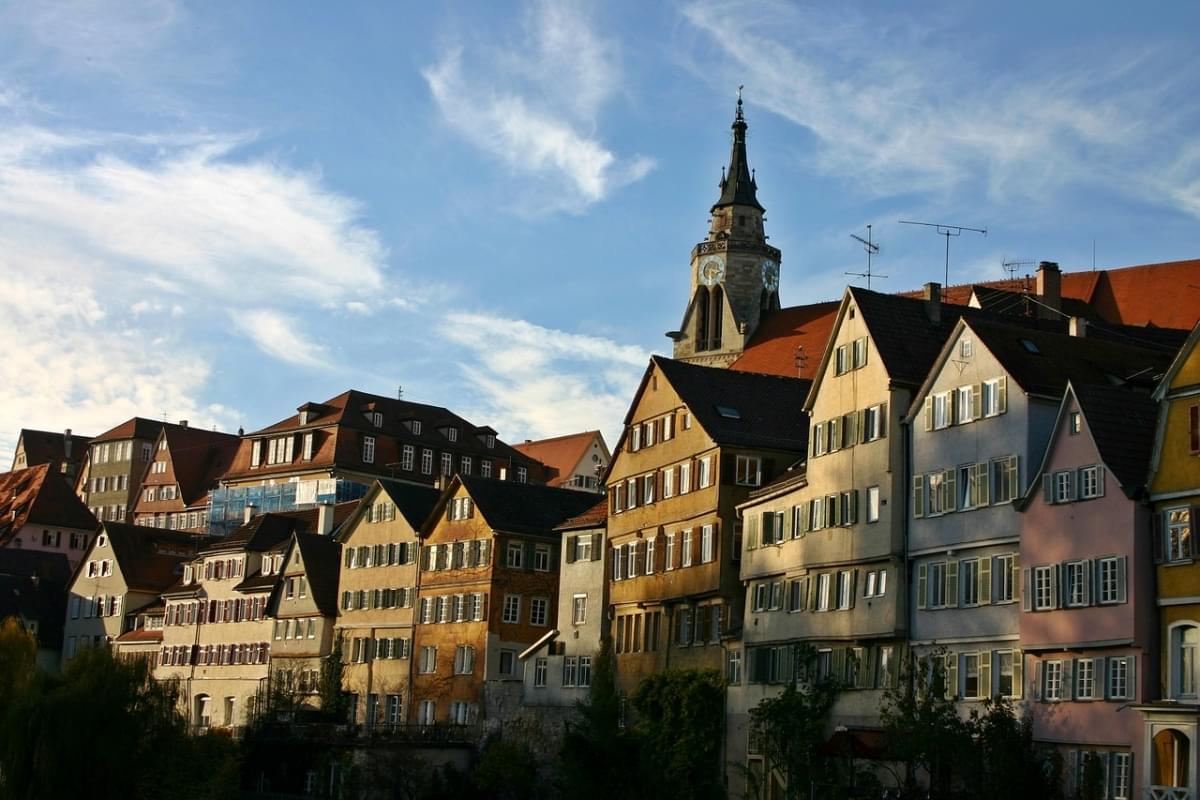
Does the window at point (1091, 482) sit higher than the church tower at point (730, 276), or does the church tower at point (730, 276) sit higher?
the church tower at point (730, 276)

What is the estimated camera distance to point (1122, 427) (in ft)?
154

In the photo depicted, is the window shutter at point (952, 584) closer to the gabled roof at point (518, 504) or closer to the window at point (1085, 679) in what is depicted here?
the window at point (1085, 679)

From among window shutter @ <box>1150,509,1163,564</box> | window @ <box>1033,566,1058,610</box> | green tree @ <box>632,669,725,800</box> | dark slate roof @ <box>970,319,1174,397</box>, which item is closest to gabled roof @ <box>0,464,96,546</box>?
green tree @ <box>632,669,725,800</box>

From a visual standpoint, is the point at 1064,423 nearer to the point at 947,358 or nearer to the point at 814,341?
the point at 947,358

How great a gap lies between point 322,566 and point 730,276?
5632 centimetres

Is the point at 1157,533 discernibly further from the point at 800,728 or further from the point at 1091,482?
the point at 800,728

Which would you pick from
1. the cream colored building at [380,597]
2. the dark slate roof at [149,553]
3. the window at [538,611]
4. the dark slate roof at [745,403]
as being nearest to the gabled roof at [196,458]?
the dark slate roof at [149,553]

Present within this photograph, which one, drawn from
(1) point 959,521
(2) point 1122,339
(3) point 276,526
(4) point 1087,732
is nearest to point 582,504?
(3) point 276,526

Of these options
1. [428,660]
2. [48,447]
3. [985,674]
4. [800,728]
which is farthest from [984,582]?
[48,447]

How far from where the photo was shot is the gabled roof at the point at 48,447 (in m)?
174

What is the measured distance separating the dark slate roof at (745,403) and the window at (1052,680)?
19673mm

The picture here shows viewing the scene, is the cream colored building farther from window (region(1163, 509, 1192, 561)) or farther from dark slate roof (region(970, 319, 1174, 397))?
window (region(1163, 509, 1192, 561))

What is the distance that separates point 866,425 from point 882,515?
305cm

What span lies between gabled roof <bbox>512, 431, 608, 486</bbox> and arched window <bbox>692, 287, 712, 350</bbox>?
1533 centimetres
